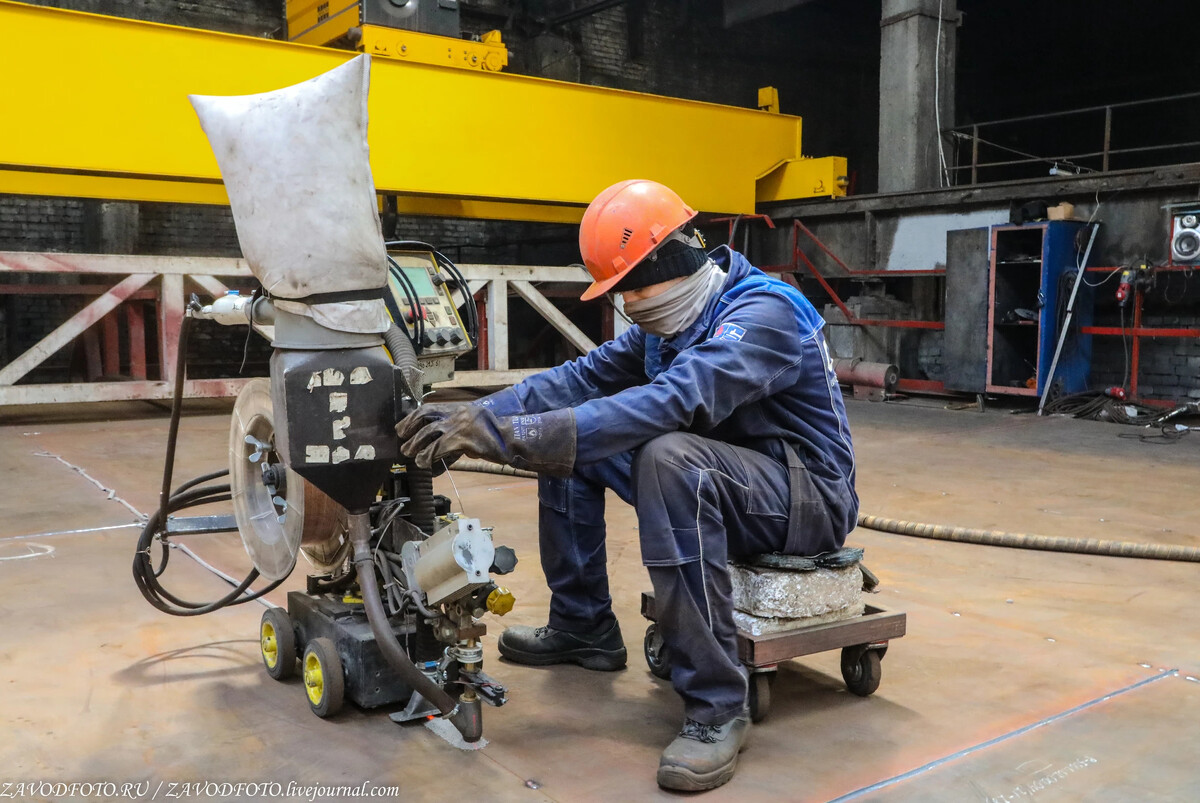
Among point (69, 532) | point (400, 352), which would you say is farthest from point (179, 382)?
point (69, 532)

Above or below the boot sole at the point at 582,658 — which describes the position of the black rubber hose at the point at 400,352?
above

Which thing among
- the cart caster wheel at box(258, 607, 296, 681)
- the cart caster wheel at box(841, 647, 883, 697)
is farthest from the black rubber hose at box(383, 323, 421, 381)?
the cart caster wheel at box(841, 647, 883, 697)

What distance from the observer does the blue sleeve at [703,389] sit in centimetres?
195

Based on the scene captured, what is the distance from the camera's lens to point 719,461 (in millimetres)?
2021

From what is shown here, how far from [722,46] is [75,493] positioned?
12.3m

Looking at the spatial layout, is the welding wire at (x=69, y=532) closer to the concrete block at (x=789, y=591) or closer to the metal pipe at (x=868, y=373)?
the concrete block at (x=789, y=591)

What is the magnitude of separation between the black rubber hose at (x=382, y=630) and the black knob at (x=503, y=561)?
9.3 inches

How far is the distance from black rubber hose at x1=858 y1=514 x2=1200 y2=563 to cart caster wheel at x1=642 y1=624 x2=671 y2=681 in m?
1.74

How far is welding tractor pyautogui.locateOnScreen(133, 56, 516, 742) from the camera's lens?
1.82 metres

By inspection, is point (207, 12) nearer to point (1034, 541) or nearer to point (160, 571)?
point (160, 571)

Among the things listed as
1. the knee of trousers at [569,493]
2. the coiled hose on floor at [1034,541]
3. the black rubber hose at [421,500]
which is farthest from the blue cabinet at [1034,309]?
the black rubber hose at [421,500]

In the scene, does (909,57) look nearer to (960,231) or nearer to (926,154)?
(926,154)

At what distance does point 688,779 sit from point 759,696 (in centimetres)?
37

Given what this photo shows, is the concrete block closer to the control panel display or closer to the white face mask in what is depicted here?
the white face mask
